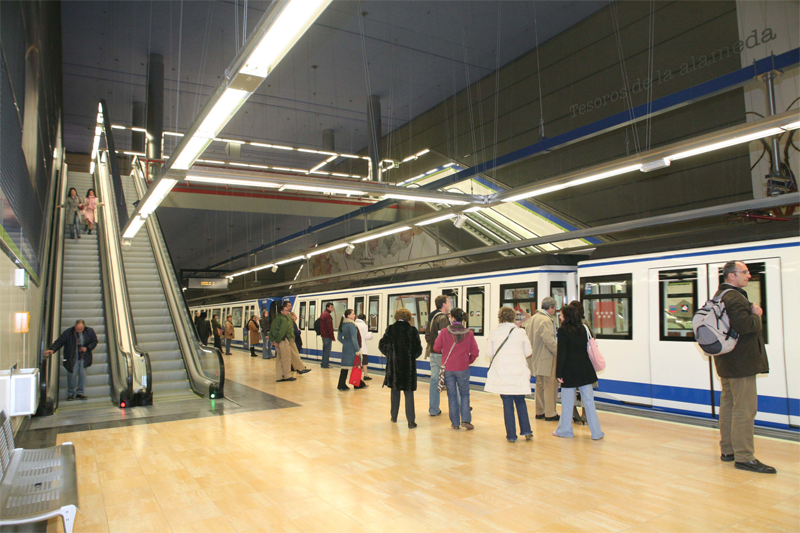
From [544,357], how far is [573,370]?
2.69 ft

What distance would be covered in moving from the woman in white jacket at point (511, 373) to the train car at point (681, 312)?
86.0 inches

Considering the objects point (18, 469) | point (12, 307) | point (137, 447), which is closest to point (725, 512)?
point (18, 469)

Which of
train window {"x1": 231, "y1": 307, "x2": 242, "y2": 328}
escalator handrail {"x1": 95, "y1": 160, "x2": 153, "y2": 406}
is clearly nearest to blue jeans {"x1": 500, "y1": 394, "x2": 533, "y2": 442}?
escalator handrail {"x1": 95, "y1": 160, "x2": 153, "y2": 406}

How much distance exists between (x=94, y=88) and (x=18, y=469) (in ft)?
52.4

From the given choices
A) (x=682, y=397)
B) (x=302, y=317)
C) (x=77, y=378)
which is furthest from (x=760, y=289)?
(x=302, y=317)

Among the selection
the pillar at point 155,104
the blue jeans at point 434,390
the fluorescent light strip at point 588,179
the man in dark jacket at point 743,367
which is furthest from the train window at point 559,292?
the pillar at point 155,104

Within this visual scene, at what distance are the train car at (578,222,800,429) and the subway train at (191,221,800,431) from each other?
1cm

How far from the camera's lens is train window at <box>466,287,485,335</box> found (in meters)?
9.70

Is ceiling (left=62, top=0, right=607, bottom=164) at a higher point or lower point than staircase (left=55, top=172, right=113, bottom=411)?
higher

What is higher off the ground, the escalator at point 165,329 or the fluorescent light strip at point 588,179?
the fluorescent light strip at point 588,179

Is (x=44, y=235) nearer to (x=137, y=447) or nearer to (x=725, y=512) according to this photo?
(x=137, y=447)

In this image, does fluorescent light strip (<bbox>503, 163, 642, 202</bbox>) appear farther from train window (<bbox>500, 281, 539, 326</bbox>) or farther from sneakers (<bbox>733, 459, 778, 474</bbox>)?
Answer: sneakers (<bbox>733, 459, 778, 474</bbox>)

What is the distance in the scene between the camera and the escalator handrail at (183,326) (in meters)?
8.45

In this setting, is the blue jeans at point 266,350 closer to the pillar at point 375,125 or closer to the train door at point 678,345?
the pillar at point 375,125
